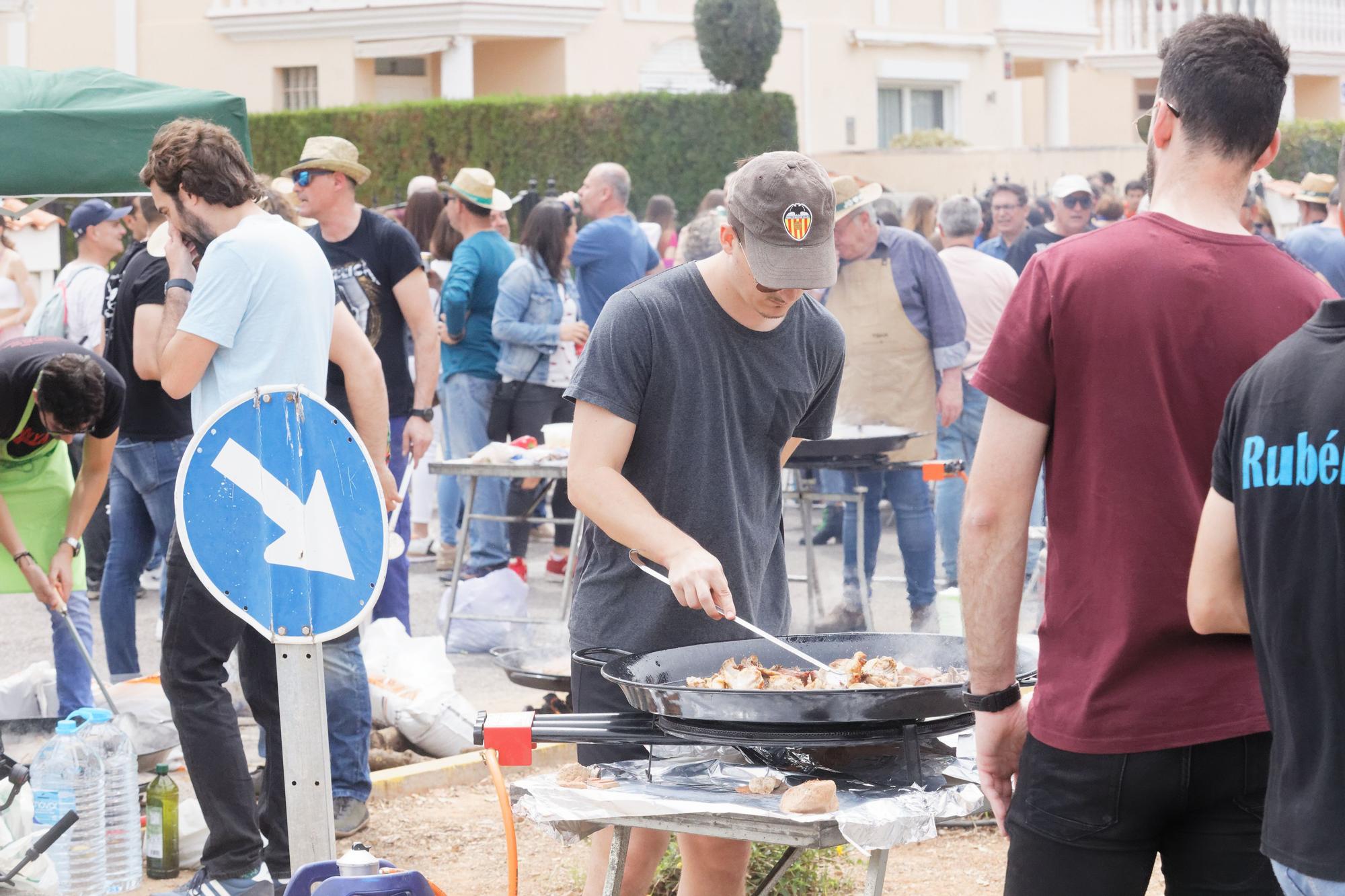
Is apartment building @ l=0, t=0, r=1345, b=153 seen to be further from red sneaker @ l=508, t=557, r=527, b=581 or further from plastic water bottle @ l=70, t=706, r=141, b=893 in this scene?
plastic water bottle @ l=70, t=706, r=141, b=893

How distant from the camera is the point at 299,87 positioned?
28359mm

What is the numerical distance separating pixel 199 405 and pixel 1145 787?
2.95m

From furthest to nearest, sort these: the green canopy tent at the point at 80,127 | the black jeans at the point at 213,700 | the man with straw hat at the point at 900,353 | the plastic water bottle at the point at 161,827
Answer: the man with straw hat at the point at 900,353 → the green canopy tent at the point at 80,127 → the plastic water bottle at the point at 161,827 → the black jeans at the point at 213,700

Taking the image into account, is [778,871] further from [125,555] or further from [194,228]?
[125,555]

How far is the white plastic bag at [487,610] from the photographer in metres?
7.71

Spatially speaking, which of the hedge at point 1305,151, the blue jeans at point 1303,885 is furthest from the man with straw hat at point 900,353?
the hedge at point 1305,151

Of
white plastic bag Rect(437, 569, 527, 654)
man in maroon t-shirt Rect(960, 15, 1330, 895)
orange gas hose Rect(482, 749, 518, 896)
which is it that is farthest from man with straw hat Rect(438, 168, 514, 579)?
man in maroon t-shirt Rect(960, 15, 1330, 895)

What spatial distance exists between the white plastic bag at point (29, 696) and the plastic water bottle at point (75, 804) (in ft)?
4.03

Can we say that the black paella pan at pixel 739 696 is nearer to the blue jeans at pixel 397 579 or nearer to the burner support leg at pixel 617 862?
the burner support leg at pixel 617 862

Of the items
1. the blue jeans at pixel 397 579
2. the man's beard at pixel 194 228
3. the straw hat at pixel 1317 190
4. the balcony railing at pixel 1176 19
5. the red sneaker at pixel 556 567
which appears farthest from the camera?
the balcony railing at pixel 1176 19

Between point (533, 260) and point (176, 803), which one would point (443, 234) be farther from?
point (176, 803)

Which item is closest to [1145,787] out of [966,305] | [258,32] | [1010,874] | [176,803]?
[1010,874]

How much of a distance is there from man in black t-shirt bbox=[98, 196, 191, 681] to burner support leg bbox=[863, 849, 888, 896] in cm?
350

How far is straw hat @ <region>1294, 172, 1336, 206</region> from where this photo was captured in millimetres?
9922
